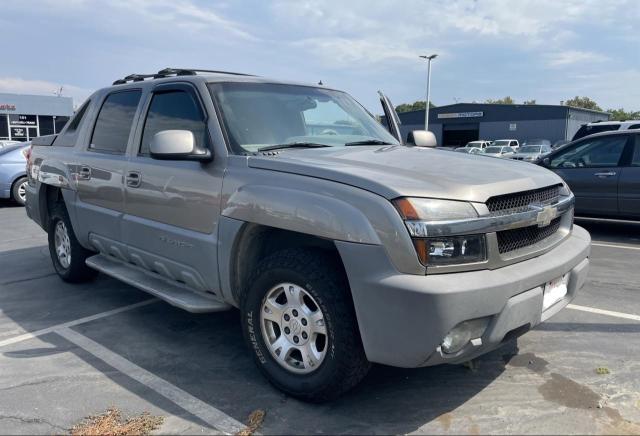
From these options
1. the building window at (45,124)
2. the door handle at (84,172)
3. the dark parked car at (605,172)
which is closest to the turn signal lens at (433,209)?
the door handle at (84,172)

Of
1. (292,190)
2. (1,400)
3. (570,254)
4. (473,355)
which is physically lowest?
(1,400)

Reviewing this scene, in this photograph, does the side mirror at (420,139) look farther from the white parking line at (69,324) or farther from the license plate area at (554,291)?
the white parking line at (69,324)

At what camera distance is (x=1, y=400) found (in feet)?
10.4

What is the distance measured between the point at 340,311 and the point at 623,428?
158 cm

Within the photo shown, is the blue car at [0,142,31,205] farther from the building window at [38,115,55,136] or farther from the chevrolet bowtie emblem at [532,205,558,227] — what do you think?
the building window at [38,115,55,136]

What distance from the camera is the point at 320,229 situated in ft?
9.30

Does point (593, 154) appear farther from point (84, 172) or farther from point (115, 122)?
point (84, 172)

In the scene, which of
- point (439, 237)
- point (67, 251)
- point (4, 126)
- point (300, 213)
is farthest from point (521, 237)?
Answer: point (4, 126)

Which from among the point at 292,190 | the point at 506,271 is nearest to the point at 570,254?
the point at 506,271

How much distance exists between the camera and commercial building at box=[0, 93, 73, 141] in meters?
39.1

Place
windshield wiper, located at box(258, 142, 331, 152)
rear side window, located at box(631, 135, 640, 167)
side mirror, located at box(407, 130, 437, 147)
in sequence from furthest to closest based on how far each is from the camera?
1. rear side window, located at box(631, 135, 640, 167)
2. side mirror, located at box(407, 130, 437, 147)
3. windshield wiper, located at box(258, 142, 331, 152)

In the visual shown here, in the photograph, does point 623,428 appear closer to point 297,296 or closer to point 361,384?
point 361,384

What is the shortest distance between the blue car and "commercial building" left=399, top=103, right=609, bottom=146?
3803 centimetres

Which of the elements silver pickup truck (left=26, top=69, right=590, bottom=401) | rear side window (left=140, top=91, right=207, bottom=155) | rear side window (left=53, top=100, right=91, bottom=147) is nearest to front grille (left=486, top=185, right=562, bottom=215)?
silver pickup truck (left=26, top=69, right=590, bottom=401)
